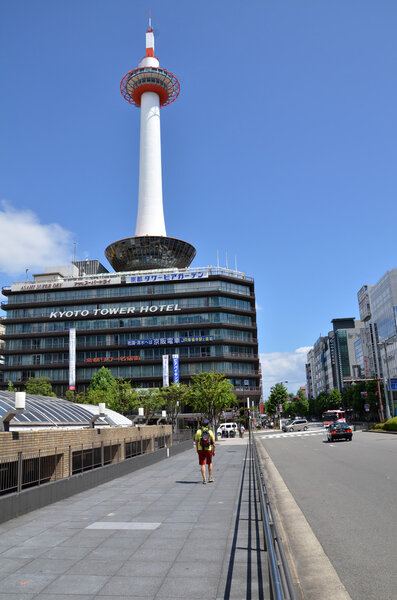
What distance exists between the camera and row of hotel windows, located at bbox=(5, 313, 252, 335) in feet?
295

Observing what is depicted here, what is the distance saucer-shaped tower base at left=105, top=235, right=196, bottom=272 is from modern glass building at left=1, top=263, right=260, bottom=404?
9988 mm

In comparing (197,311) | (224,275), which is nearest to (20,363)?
(197,311)

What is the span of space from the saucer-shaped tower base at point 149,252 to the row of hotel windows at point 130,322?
18001 millimetres

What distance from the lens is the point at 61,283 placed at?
97.2 metres

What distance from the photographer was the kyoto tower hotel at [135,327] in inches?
3465

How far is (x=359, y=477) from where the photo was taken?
49.7 ft

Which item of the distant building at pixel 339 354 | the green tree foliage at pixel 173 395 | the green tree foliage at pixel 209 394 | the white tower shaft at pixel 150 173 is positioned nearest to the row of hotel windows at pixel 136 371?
the green tree foliage at pixel 173 395

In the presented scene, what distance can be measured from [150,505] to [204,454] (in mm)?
4118

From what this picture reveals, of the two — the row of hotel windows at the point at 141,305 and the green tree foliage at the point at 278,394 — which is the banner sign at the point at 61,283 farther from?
the green tree foliage at the point at 278,394

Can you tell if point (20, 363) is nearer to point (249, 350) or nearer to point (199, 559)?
point (249, 350)

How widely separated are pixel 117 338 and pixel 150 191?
1463 inches

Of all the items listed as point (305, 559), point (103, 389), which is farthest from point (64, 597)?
point (103, 389)

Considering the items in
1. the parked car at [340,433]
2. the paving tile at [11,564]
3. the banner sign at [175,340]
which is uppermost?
the banner sign at [175,340]

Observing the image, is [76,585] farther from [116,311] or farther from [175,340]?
[116,311]
